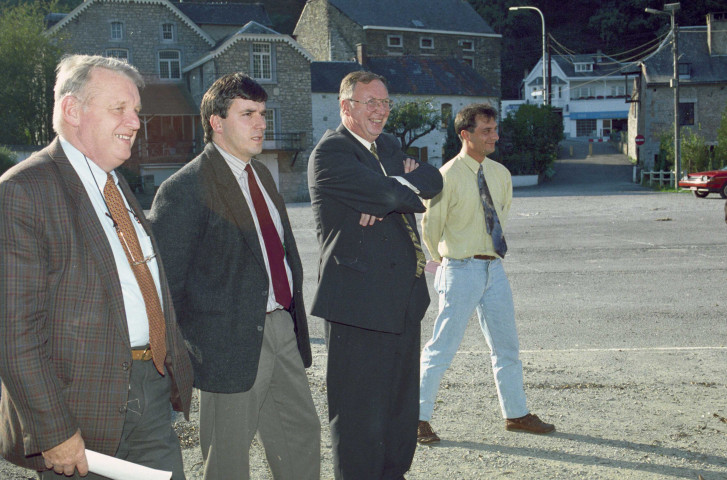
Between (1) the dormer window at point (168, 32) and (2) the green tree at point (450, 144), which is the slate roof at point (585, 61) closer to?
(2) the green tree at point (450, 144)

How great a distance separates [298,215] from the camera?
1001 inches

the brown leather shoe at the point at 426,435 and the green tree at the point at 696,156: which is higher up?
the green tree at the point at 696,156

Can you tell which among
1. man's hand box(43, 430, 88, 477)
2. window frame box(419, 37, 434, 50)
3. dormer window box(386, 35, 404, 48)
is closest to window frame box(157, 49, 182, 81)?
dormer window box(386, 35, 404, 48)

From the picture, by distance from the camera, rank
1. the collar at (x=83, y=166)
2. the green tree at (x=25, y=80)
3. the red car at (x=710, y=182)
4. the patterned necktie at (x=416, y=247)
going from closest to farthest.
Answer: the collar at (x=83, y=166) → the patterned necktie at (x=416, y=247) → the red car at (x=710, y=182) → the green tree at (x=25, y=80)

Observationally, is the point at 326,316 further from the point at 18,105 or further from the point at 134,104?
the point at 18,105

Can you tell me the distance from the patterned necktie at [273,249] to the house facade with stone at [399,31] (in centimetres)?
5174

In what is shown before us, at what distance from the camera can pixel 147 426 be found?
294 cm

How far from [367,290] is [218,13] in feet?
164

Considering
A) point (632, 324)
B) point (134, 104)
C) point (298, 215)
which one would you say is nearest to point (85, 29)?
point (298, 215)

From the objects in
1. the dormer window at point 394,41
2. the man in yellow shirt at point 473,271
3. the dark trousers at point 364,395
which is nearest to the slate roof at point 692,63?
the dormer window at point 394,41

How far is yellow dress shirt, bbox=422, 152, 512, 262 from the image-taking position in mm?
5262

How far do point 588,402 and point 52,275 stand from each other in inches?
163

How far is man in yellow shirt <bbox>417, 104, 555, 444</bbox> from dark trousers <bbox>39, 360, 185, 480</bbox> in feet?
7.34

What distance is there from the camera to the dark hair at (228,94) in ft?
11.8
